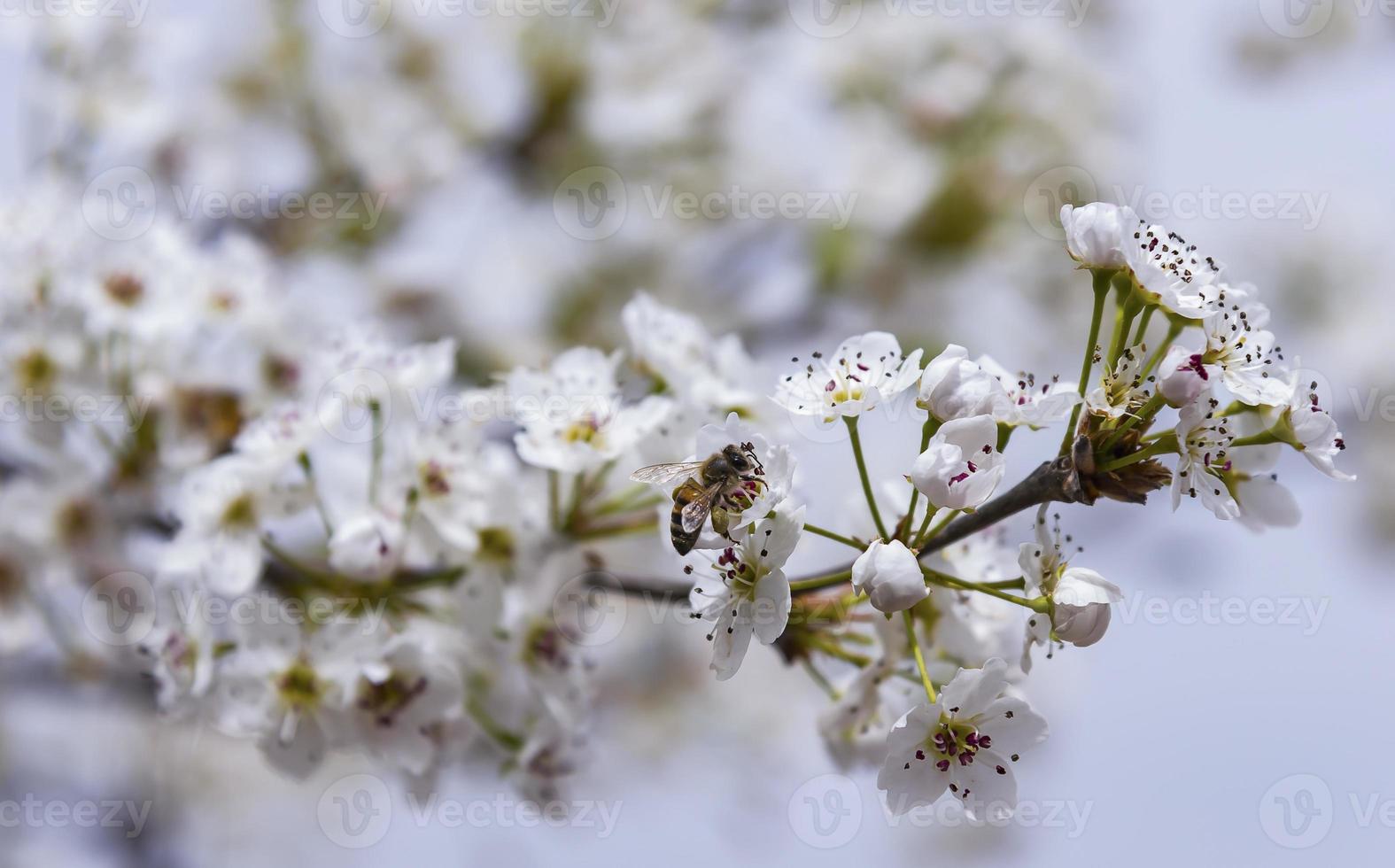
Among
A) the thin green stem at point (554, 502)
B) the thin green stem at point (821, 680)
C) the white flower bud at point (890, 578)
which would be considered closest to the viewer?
the white flower bud at point (890, 578)

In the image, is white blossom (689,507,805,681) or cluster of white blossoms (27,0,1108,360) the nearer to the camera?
white blossom (689,507,805,681)

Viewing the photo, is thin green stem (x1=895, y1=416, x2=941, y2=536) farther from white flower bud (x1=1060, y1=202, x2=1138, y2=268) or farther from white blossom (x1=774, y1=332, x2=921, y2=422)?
white flower bud (x1=1060, y1=202, x2=1138, y2=268)

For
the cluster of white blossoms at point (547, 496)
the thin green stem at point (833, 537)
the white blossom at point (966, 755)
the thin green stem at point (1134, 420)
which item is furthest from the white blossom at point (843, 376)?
the white blossom at point (966, 755)

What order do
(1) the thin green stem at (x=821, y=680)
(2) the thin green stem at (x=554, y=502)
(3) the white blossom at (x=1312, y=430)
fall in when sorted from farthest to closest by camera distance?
(2) the thin green stem at (x=554, y=502) → (1) the thin green stem at (x=821, y=680) → (3) the white blossom at (x=1312, y=430)

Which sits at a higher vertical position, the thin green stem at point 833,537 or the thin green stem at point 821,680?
the thin green stem at point 833,537

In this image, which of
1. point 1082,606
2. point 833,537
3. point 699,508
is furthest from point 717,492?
point 1082,606

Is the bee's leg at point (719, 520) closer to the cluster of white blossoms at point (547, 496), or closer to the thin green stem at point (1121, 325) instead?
the cluster of white blossoms at point (547, 496)

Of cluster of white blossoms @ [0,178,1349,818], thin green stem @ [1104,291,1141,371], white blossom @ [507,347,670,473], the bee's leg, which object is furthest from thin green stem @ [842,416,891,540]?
white blossom @ [507,347,670,473]

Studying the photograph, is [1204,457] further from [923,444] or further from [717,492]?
[717,492]
